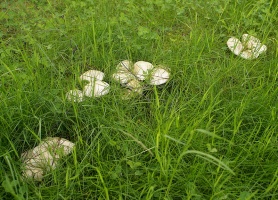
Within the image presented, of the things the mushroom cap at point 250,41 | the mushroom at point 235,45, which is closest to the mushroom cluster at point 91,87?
the mushroom at point 235,45

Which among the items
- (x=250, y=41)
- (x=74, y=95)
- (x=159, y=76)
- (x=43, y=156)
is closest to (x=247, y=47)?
(x=250, y=41)

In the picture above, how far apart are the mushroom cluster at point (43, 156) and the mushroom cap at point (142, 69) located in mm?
840

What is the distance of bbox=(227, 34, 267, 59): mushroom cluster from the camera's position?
2.92 metres

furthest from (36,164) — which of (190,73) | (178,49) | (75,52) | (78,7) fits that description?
(78,7)

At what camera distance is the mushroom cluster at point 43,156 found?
1.96m

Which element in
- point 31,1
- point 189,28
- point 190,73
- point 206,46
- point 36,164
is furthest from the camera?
point 31,1

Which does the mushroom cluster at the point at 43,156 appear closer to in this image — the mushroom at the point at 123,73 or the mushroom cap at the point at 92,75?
the mushroom cap at the point at 92,75

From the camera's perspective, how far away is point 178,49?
9.91 feet

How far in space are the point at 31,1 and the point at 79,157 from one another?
7.47ft

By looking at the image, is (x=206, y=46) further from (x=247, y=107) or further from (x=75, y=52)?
(x=75, y=52)

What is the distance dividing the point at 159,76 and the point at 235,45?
2.71 feet

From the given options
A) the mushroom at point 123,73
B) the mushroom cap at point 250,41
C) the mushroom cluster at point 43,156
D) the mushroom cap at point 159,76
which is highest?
the mushroom cap at point 250,41

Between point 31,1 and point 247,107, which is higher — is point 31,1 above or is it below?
above

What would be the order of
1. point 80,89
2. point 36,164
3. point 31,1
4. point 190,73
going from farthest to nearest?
Answer: 1. point 31,1
2. point 190,73
3. point 80,89
4. point 36,164
